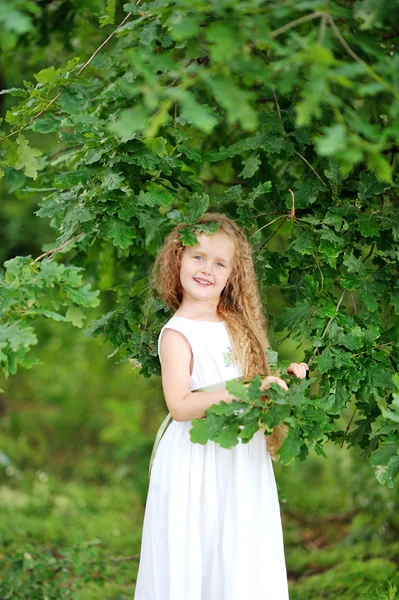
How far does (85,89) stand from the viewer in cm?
321

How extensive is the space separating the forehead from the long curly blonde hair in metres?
0.04

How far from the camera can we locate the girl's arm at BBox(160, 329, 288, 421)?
2.34 m

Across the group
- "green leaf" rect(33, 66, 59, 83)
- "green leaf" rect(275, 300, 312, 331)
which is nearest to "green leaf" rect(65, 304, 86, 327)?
"green leaf" rect(275, 300, 312, 331)

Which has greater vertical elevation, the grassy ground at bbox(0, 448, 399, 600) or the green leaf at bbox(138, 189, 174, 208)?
the green leaf at bbox(138, 189, 174, 208)

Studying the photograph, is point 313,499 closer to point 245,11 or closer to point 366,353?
point 366,353

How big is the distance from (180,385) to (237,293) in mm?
469

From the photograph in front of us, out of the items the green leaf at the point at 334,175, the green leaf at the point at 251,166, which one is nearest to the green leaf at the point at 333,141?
the green leaf at the point at 334,175

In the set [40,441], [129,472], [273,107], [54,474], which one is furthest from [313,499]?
[273,107]

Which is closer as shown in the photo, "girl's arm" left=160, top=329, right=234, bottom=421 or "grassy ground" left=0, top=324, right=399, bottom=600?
"girl's arm" left=160, top=329, right=234, bottom=421

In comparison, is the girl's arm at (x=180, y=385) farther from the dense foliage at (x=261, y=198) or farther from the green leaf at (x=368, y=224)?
the green leaf at (x=368, y=224)

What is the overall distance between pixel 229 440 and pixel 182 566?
587 millimetres

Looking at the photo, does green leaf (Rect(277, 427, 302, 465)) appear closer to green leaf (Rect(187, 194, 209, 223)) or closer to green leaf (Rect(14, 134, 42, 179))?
green leaf (Rect(187, 194, 209, 223))

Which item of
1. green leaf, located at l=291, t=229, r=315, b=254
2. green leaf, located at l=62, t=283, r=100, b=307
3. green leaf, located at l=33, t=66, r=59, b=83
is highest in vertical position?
green leaf, located at l=33, t=66, r=59, b=83

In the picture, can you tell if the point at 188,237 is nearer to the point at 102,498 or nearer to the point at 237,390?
the point at 237,390
